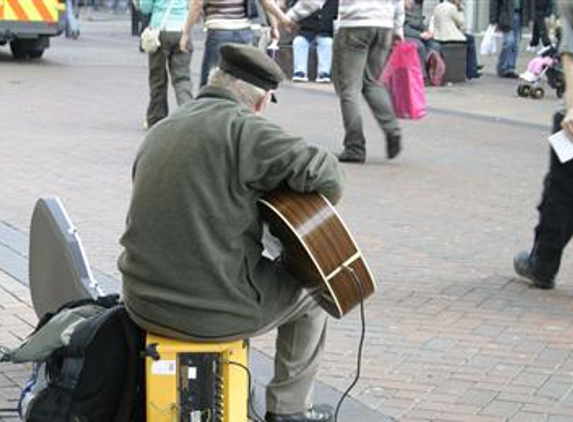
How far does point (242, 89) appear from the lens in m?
3.84

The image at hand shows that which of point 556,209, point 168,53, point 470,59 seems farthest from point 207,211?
point 470,59

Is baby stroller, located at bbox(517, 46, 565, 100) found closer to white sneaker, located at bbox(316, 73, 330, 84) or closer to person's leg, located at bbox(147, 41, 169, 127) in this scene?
white sneaker, located at bbox(316, 73, 330, 84)

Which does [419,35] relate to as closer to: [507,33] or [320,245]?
[507,33]

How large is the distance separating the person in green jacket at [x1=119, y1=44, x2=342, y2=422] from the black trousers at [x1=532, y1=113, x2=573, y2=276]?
7.92ft

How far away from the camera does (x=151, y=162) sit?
3.74 metres

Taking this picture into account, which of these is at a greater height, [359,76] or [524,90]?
[359,76]

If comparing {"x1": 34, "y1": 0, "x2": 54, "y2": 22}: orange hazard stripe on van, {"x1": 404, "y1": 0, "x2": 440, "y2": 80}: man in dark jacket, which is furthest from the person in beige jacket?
{"x1": 34, "y1": 0, "x2": 54, "y2": 22}: orange hazard stripe on van

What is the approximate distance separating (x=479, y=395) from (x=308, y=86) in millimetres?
11260

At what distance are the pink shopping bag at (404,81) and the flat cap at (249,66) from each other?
6.48m

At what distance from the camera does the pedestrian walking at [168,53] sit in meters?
10.5

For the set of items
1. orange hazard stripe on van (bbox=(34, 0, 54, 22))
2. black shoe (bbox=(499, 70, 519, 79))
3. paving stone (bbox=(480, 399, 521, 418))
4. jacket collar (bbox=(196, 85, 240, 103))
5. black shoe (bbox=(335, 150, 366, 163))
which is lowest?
black shoe (bbox=(499, 70, 519, 79))

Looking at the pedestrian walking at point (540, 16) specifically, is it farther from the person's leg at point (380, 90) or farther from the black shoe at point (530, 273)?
the black shoe at point (530, 273)

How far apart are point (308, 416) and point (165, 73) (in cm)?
694

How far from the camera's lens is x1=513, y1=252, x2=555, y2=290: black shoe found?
6.18 m
